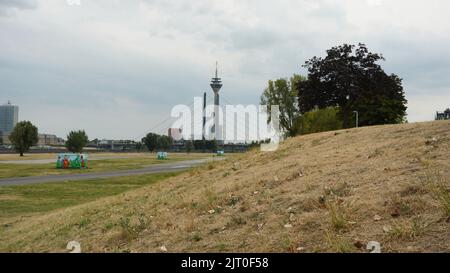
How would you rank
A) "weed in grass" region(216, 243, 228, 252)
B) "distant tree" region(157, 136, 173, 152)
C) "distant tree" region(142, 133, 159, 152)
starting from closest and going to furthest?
1. "weed in grass" region(216, 243, 228, 252)
2. "distant tree" region(142, 133, 159, 152)
3. "distant tree" region(157, 136, 173, 152)

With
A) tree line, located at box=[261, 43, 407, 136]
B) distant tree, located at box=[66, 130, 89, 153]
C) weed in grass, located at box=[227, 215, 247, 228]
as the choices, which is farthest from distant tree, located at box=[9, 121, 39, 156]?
weed in grass, located at box=[227, 215, 247, 228]

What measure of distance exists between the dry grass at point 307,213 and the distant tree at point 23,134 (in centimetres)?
7426

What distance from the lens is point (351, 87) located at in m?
38.3

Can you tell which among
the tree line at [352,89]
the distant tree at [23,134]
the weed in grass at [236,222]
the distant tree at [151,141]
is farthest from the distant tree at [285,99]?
the distant tree at [151,141]

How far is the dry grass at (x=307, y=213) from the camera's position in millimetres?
5867

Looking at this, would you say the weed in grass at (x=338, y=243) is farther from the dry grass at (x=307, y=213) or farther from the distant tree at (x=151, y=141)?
the distant tree at (x=151, y=141)

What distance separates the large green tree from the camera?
38438 millimetres

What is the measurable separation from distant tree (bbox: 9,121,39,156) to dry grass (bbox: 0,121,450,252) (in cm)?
7426

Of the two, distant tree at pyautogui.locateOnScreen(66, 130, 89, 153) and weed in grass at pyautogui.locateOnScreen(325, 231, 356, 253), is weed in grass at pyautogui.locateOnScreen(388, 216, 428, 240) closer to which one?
weed in grass at pyautogui.locateOnScreen(325, 231, 356, 253)

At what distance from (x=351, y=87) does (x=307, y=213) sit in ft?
108

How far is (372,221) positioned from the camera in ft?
20.4

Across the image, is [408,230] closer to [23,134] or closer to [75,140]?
[23,134]
